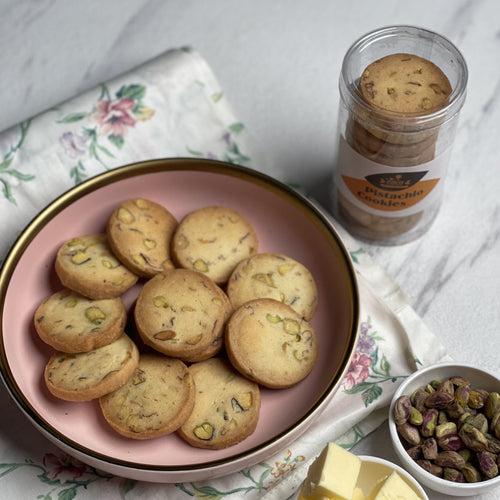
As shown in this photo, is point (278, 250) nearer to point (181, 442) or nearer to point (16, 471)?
point (181, 442)

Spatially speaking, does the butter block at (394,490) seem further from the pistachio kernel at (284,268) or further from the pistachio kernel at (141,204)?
the pistachio kernel at (141,204)

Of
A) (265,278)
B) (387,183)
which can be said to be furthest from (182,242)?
(387,183)

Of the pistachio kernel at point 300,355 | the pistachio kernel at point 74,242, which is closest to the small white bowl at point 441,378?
the pistachio kernel at point 300,355

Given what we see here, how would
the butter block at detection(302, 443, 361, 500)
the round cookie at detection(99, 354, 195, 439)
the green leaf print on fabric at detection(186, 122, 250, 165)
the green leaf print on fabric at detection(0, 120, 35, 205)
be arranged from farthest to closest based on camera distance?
the green leaf print on fabric at detection(186, 122, 250, 165) → the green leaf print on fabric at detection(0, 120, 35, 205) → the round cookie at detection(99, 354, 195, 439) → the butter block at detection(302, 443, 361, 500)

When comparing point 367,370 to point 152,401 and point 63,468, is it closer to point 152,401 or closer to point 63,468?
point 152,401

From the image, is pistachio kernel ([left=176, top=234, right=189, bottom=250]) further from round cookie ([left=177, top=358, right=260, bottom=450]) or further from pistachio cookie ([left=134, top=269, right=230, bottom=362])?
round cookie ([left=177, top=358, right=260, bottom=450])

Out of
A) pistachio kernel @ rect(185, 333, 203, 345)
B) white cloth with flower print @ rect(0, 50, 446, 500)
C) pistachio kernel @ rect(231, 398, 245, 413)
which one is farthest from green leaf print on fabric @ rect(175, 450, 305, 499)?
pistachio kernel @ rect(185, 333, 203, 345)

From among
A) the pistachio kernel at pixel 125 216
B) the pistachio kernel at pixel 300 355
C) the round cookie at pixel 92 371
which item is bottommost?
the pistachio kernel at pixel 300 355
